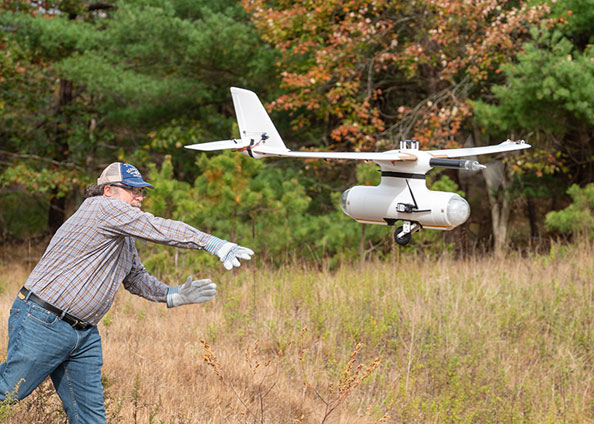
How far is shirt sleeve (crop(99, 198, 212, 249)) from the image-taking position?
2.99 metres

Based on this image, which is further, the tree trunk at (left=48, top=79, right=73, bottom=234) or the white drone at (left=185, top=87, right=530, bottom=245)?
the tree trunk at (left=48, top=79, right=73, bottom=234)

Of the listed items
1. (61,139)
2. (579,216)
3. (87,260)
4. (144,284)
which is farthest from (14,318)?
(61,139)

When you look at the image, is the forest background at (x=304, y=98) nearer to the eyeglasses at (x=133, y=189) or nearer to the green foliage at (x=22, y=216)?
the green foliage at (x=22, y=216)

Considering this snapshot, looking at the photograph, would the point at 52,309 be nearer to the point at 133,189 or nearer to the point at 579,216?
the point at 133,189

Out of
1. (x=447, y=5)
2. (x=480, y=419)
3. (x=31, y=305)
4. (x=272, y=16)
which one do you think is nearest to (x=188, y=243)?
(x=31, y=305)

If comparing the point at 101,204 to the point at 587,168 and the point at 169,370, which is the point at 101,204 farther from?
the point at 587,168

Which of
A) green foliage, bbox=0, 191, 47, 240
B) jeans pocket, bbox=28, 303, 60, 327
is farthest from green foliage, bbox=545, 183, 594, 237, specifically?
green foliage, bbox=0, 191, 47, 240

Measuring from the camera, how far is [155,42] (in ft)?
37.5

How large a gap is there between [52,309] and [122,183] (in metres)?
0.70

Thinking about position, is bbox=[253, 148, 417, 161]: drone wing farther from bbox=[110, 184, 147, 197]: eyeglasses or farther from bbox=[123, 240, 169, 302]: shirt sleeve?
bbox=[123, 240, 169, 302]: shirt sleeve

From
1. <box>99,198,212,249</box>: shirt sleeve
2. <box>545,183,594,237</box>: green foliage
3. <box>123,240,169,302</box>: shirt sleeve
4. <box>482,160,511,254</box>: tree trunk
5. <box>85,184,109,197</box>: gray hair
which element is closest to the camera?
<box>99,198,212,249</box>: shirt sleeve

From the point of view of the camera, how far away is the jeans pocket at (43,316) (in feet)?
10.7

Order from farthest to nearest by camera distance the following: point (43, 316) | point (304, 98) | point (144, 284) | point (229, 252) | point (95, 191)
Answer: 1. point (304, 98)
2. point (144, 284)
3. point (95, 191)
4. point (43, 316)
5. point (229, 252)

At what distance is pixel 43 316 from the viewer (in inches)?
128
